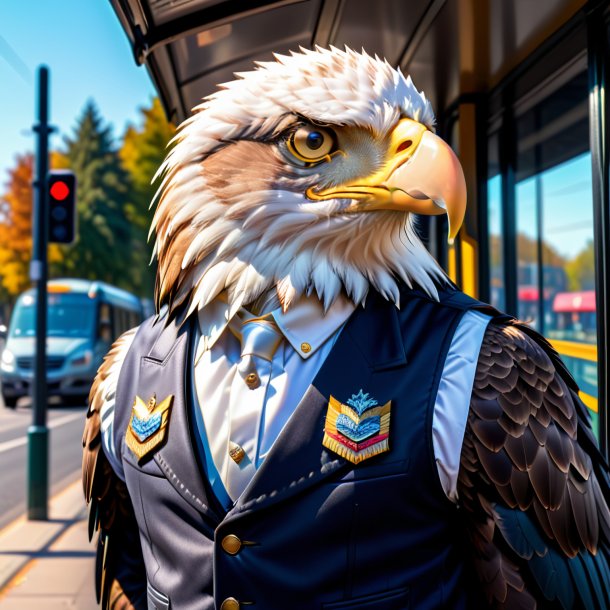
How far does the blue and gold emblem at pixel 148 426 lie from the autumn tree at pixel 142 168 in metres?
38.9

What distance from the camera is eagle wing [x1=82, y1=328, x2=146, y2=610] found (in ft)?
5.03

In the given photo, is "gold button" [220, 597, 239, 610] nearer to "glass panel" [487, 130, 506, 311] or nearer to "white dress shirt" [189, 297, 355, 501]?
"white dress shirt" [189, 297, 355, 501]

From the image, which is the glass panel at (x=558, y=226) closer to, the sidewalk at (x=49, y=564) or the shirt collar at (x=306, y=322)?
the shirt collar at (x=306, y=322)

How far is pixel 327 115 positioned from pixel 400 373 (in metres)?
0.46

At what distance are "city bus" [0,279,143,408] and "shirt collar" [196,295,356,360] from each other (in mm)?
13500

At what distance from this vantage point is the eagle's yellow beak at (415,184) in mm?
1270

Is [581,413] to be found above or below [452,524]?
above

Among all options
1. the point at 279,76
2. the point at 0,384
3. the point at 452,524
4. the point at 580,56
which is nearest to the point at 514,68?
the point at 580,56

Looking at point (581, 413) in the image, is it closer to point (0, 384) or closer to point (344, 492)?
point (344, 492)

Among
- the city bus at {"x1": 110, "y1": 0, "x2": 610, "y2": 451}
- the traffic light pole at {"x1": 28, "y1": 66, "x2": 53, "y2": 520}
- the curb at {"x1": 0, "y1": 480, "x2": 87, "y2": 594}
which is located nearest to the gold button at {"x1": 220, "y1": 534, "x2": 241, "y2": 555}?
the city bus at {"x1": 110, "y1": 0, "x2": 610, "y2": 451}

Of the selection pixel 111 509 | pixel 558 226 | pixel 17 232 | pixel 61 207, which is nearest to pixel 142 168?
pixel 17 232

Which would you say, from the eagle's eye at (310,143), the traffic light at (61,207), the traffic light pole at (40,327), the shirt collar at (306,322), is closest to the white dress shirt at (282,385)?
the shirt collar at (306,322)

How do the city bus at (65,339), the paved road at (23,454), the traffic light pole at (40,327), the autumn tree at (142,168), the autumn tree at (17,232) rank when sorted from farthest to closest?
the autumn tree at (142,168), the autumn tree at (17,232), the city bus at (65,339), the paved road at (23,454), the traffic light pole at (40,327)

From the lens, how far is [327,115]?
130 cm
